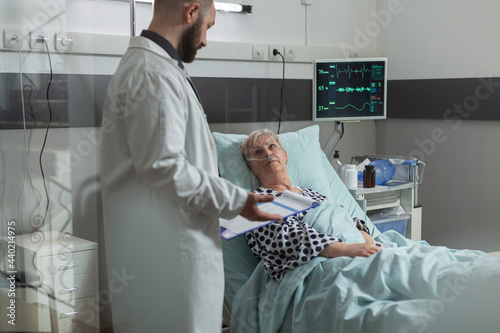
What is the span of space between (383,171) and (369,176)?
0.15m

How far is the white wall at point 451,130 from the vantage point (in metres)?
2.94

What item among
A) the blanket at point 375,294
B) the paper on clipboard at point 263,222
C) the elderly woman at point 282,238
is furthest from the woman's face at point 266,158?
the paper on clipboard at point 263,222

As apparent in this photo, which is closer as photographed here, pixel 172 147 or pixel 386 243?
pixel 172 147

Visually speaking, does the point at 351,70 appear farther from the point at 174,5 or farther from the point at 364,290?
the point at 174,5

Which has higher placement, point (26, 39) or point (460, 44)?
point (460, 44)

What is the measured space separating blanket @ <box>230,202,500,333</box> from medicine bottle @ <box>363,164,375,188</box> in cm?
66

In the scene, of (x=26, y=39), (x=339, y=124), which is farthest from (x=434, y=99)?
(x=26, y=39)

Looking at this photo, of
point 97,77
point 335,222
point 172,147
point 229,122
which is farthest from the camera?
point 229,122

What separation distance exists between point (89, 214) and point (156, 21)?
515 millimetres

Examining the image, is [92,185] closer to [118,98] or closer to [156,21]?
[118,98]

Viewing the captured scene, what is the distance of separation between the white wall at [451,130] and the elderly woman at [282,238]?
1090 mm

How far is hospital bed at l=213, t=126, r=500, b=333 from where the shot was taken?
5.02 feet

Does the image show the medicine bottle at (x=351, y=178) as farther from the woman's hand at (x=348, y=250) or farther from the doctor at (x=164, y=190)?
the doctor at (x=164, y=190)

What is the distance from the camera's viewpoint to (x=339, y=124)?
2.99 m
